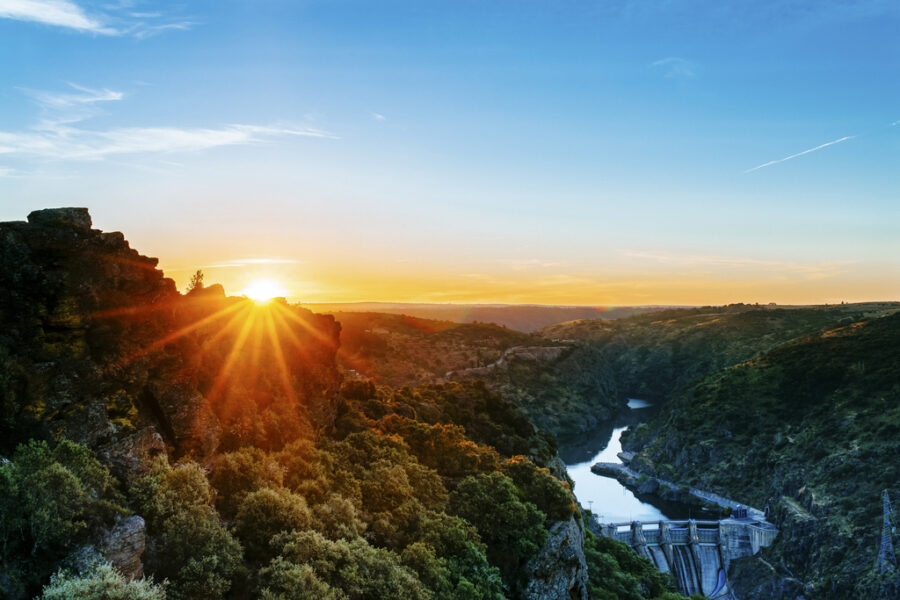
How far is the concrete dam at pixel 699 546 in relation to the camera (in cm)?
7800

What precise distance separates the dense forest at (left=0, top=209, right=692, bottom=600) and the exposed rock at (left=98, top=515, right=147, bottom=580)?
0.14 ft

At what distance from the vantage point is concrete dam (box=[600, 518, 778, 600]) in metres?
78.0

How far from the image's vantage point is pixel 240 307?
27.4m

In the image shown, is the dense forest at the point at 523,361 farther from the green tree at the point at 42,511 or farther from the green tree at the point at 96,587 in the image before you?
the green tree at the point at 96,587

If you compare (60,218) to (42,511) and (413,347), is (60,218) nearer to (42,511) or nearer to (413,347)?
(42,511)

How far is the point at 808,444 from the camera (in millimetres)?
100000

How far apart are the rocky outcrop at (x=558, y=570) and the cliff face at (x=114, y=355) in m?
13.6

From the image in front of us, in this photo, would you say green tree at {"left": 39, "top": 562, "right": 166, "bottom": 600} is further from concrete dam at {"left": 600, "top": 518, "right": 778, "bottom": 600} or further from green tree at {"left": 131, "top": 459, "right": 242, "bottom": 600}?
concrete dam at {"left": 600, "top": 518, "right": 778, "bottom": 600}

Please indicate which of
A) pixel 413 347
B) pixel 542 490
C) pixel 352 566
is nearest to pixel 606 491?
pixel 413 347

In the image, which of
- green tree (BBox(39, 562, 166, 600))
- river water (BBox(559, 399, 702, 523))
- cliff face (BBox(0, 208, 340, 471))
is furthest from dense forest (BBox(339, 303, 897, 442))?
green tree (BBox(39, 562, 166, 600))

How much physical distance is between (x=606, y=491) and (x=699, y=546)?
32.0 m

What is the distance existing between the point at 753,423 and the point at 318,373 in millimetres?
113353

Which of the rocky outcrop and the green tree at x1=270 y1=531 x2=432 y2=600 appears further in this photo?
the rocky outcrop

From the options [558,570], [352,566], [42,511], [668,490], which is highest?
[42,511]
